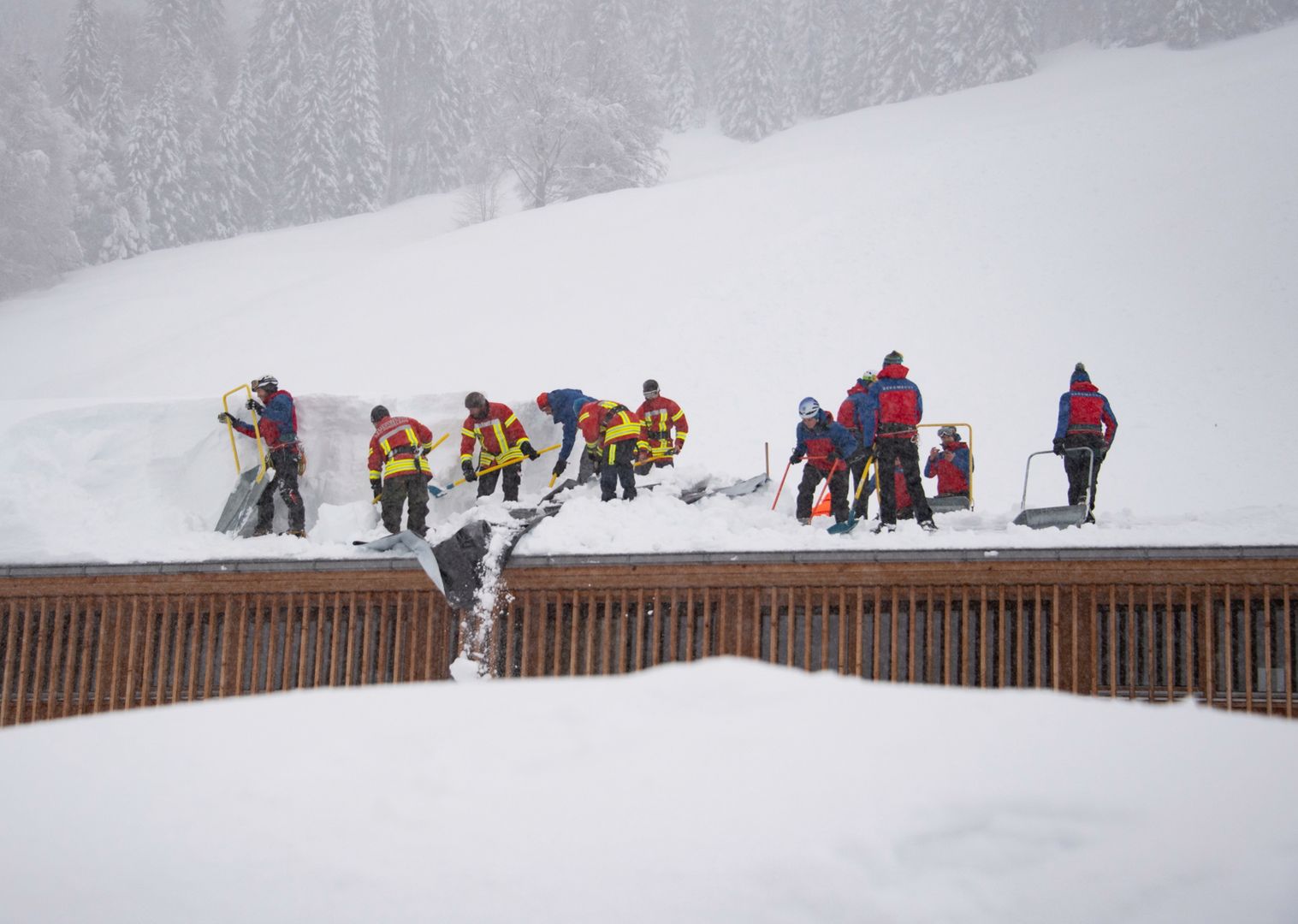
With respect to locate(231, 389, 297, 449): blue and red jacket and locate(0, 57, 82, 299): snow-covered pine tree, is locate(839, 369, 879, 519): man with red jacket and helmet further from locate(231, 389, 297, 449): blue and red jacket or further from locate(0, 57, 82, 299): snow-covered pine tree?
locate(0, 57, 82, 299): snow-covered pine tree

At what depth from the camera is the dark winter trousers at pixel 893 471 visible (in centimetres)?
816

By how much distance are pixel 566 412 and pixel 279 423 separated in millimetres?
2589

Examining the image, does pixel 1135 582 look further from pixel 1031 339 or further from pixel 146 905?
pixel 1031 339

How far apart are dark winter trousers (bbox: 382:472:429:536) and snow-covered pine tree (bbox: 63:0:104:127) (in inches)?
1750

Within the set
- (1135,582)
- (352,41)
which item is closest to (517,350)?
(1135,582)

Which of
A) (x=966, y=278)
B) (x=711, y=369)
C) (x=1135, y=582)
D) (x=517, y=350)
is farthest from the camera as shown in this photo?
(x=966, y=278)

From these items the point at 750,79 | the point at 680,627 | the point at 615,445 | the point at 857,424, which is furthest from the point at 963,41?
the point at 680,627

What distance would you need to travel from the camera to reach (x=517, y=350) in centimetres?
1833

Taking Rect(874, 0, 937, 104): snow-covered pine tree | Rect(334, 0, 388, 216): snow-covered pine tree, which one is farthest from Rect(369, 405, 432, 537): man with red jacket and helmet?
Rect(874, 0, 937, 104): snow-covered pine tree

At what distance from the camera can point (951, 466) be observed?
974 centimetres

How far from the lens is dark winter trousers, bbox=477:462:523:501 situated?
915cm

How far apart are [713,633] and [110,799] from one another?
4.54 metres

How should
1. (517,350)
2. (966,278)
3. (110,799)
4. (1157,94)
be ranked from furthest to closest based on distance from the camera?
(1157,94) < (966,278) < (517,350) < (110,799)

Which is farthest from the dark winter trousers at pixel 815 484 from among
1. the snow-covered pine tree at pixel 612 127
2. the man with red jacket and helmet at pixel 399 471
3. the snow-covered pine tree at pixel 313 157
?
the snow-covered pine tree at pixel 313 157
